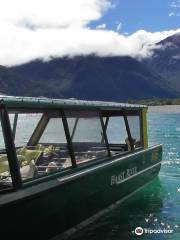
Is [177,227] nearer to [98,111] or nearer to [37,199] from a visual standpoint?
[98,111]

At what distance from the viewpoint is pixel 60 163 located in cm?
923

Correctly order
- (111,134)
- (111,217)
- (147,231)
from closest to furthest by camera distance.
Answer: (147,231) → (111,217) → (111,134)

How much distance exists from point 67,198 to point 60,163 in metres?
0.84

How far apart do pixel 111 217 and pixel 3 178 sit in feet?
13.6

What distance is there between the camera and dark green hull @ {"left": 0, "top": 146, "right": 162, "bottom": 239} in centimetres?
727

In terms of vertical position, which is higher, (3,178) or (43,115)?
(43,115)

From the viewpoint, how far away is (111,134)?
39.3 ft

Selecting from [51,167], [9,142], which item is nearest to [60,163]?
[51,167]

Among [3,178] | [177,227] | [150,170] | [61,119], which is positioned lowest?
[177,227]

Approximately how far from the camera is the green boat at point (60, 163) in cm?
743

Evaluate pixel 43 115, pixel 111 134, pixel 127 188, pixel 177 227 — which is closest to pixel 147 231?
pixel 177 227

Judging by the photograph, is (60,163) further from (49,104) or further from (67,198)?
(49,104)

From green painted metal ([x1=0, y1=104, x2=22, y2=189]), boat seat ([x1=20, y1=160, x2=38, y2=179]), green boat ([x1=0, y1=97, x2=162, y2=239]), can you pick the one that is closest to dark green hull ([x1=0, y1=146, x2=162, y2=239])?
green boat ([x1=0, y1=97, x2=162, y2=239])

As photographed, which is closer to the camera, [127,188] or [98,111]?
[98,111]
